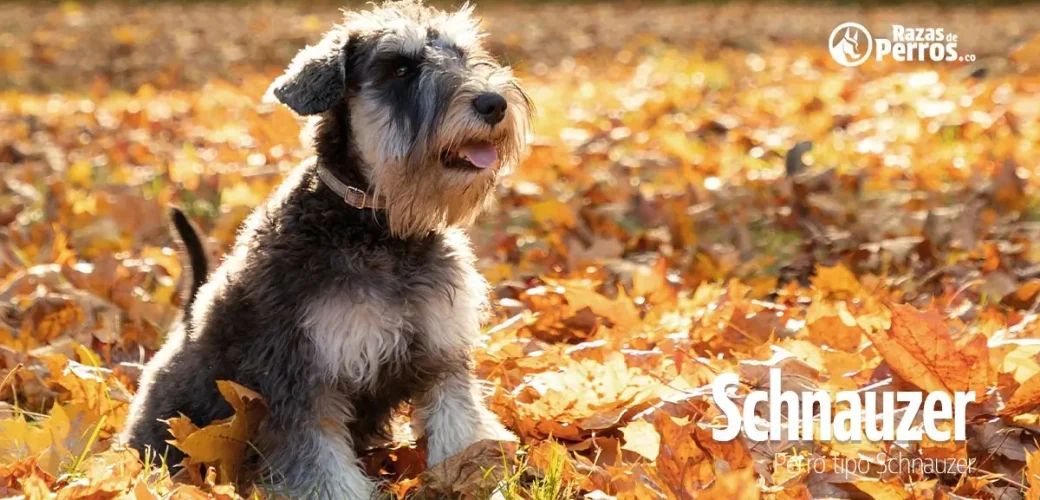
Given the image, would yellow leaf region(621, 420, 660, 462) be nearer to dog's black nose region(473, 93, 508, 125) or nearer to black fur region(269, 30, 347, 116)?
dog's black nose region(473, 93, 508, 125)

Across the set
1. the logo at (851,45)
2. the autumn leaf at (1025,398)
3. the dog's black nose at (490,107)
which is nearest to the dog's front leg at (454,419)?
the dog's black nose at (490,107)

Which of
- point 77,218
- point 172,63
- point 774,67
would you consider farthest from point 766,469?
point 172,63

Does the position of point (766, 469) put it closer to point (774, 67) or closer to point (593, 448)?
point (593, 448)

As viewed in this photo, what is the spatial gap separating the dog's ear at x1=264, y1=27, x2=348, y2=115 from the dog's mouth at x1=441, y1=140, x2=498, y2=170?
39 centimetres

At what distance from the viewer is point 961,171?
6.99 meters

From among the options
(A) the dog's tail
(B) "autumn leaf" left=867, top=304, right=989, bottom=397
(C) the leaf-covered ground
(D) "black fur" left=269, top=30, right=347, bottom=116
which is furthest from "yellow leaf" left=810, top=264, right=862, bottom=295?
(A) the dog's tail

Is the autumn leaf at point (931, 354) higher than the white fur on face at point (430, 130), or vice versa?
the white fur on face at point (430, 130)

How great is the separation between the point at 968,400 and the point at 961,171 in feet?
12.8

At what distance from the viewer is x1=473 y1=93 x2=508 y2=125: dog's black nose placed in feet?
11.7

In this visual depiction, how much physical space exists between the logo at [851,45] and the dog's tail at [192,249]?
13.7 feet

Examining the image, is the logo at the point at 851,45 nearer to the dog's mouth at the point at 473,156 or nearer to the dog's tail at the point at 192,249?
the dog's mouth at the point at 473,156

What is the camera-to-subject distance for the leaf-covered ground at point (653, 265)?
3.41 m

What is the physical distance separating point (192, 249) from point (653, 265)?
2.42m

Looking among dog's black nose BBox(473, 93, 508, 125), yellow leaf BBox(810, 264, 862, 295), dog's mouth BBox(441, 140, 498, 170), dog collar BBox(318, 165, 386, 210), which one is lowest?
yellow leaf BBox(810, 264, 862, 295)
